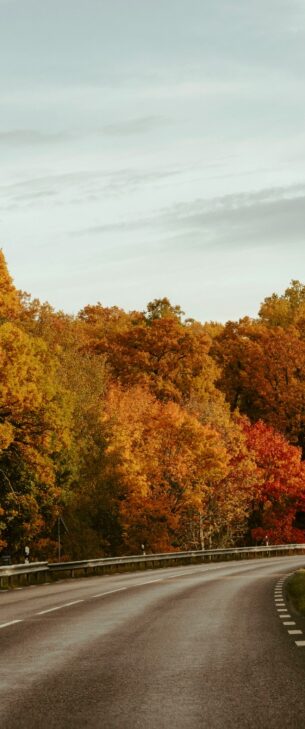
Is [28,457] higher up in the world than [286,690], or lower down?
higher up

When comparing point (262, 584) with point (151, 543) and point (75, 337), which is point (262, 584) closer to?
point (151, 543)

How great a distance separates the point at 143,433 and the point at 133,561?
1323cm

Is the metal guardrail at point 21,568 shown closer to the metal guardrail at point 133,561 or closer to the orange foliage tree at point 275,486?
the metal guardrail at point 133,561

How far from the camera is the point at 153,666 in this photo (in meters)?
11.7

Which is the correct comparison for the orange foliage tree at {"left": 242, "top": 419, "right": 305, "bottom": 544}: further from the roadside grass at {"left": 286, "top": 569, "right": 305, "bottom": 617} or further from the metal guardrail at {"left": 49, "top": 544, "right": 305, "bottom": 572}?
the roadside grass at {"left": 286, "top": 569, "right": 305, "bottom": 617}

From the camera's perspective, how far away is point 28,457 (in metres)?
39.7

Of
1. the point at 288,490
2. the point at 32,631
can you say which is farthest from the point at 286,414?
the point at 32,631

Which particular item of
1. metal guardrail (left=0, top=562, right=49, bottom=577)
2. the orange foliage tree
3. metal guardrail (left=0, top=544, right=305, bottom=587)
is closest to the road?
metal guardrail (left=0, top=562, right=49, bottom=577)

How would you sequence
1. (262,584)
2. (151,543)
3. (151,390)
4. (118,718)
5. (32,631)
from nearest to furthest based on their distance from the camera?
1. (118,718)
2. (32,631)
3. (262,584)
4. (151,543)
5. (151,390)

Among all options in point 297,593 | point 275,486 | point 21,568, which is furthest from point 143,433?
point 297,593

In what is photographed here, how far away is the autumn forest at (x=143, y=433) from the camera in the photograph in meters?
41.2

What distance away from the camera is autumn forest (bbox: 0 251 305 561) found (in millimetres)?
41250

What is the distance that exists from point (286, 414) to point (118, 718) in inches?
3388

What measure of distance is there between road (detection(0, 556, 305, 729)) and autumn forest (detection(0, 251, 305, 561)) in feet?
60.5
